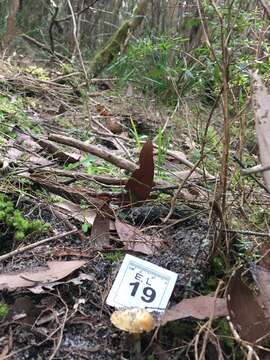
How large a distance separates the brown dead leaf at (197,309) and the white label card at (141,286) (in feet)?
0.17

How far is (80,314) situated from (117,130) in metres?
1.96

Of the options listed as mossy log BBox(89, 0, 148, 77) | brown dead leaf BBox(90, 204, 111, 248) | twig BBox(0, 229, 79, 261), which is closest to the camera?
twig BBox(0, 229, 79, 261)

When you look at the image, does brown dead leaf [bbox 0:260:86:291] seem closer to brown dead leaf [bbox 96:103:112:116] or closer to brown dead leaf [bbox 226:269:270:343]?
brown dead leaf [bbox 226:269:270:343]

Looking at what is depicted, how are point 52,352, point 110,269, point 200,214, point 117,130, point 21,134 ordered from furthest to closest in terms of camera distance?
point 117,130, point 21,134, point 200,214, point 110,269, point 52,352

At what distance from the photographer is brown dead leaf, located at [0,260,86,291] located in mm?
1438

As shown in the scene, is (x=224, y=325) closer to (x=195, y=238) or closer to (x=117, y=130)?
(x=195, y=238)

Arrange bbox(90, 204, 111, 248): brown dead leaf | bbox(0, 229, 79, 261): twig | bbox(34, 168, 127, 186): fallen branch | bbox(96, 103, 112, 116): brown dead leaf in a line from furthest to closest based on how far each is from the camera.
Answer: bbox(96, 103, 112, 116): brown dead leaf
bbox(34, 168, 127, 186): fallen branch
bbox(90, 204, 111, 248): brown dead leaf
bbox(0, 229, 79, 261): twig

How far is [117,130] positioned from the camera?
3262mm

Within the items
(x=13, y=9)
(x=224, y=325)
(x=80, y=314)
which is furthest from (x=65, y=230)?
(x=13, y=9)

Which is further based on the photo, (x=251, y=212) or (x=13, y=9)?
(x=13, y=9)

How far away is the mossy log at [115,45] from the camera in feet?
15.8

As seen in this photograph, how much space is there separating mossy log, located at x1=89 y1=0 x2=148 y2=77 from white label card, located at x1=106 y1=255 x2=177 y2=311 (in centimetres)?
343

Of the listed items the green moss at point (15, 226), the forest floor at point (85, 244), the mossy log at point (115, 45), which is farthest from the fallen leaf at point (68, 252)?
the mossy log at point (115, 45)

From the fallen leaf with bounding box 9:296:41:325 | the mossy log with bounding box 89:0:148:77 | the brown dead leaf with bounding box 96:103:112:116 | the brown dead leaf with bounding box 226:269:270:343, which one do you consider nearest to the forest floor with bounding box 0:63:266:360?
the fallen leaf with bounding box 9:296:41:325
